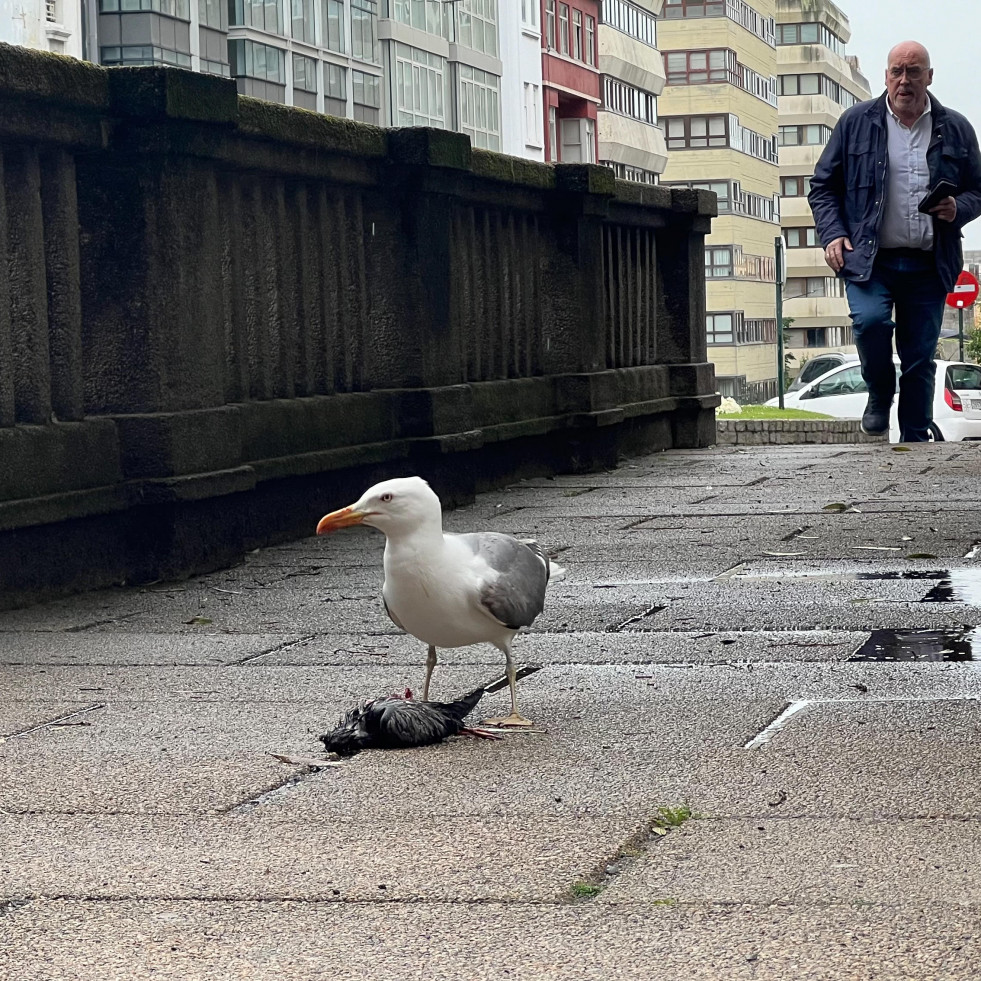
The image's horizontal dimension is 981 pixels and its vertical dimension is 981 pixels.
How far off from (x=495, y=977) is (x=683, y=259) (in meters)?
11.9

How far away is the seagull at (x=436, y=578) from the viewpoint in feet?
14.6

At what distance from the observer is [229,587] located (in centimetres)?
711

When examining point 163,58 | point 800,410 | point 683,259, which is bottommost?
point 800,410

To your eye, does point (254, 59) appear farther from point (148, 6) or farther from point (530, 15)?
point (530, 15)

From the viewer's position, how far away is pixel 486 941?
2859 millimetres

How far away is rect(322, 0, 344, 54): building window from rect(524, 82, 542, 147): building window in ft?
52.3

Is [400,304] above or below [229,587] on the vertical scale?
above

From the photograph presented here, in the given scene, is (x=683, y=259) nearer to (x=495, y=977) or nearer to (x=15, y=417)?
(x=15, y=417)

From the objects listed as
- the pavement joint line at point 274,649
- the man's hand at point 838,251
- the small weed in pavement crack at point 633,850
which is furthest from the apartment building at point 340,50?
the small weed in pavement crack at point 633,850

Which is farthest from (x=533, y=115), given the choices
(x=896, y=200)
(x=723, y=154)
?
(x=896, y=200)

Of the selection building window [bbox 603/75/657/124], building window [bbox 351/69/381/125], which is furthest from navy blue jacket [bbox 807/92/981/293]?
building window [bbox 603/75/657/124]

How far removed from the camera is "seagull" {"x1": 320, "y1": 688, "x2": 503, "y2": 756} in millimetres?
4277

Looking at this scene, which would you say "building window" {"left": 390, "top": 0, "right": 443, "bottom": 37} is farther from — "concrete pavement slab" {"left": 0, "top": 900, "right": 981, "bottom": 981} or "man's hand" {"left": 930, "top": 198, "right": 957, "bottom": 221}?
"concrete pavement slab" {"left": 0, "top": 900, "right": 981, "bottom": 981}

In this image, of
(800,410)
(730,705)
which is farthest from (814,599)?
(800,410)
